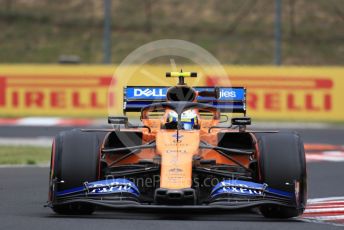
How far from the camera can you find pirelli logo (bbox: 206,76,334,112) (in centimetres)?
2817

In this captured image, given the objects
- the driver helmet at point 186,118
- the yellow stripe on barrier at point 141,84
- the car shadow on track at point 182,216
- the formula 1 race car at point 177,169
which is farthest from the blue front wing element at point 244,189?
the yellow stripe on barrier at point 141,84

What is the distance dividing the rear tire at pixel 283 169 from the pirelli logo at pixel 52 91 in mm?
18461

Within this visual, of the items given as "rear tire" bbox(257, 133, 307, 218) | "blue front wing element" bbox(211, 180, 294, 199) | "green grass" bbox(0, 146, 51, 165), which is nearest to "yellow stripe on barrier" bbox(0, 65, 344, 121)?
"green grass" bbox(0, 146, 51, 165)

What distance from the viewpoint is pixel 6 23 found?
44.0 metres

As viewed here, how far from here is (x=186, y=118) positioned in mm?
11492

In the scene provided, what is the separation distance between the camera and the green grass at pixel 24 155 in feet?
58.4

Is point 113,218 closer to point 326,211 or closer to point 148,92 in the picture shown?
point 326,211

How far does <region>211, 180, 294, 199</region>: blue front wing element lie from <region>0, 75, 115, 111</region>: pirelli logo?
1889cm

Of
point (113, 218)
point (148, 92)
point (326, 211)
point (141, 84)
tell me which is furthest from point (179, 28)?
point (113, 218)

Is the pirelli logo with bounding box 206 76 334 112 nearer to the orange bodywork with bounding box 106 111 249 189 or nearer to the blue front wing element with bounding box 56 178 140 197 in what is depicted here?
the orange bodywork with bounding box 106 111 249 189

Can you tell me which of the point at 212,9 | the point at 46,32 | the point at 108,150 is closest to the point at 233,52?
the point at 212,9

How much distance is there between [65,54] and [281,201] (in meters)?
32.7

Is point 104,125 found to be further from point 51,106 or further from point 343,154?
point 343,154

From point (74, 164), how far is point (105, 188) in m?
0.48
